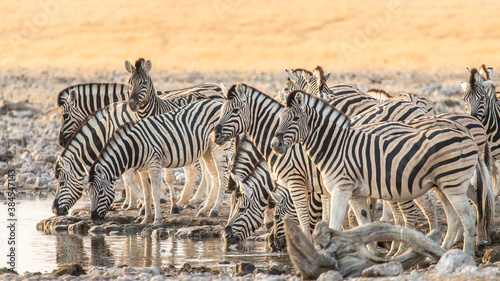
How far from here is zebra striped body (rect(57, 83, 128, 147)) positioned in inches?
523

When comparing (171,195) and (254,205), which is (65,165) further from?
(254,205)

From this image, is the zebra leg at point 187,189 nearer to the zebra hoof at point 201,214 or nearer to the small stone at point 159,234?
the zebra hoof at point 201,214

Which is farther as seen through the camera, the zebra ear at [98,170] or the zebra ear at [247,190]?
the zebra ear at [98,170]

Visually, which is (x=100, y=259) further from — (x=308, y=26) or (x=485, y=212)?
(x=308, y=26)

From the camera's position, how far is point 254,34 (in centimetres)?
5541

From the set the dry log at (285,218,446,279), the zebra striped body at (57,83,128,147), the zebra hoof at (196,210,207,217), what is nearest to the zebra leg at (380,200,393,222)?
the zebra hoof at (196,210,207,217)

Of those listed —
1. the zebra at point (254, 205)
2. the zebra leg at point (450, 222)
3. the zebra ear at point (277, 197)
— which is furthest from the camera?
the zebra at point (254, 205)

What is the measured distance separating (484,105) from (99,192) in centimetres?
536

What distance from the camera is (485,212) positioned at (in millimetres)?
8289

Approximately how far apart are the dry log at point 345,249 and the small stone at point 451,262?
39 centimetres

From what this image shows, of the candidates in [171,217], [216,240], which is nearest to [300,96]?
[216,240]

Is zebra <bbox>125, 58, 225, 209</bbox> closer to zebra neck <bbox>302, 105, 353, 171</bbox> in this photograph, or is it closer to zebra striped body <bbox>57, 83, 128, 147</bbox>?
zebra striped body <bbox>57, 83, 128, 147</bbox>

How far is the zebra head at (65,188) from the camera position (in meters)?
11.1

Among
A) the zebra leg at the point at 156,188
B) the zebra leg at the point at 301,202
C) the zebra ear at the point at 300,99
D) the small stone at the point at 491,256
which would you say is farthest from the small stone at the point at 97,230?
the small stone at the point at 491,256
